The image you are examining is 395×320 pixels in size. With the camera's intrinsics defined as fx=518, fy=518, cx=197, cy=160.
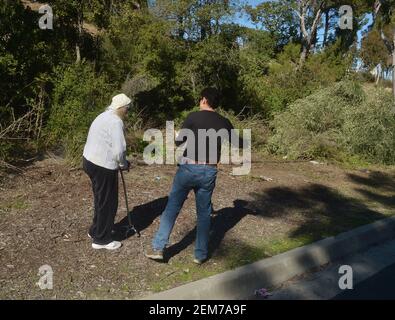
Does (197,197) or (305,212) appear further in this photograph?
(305,212)

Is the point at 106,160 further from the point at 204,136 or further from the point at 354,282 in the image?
the point at 354,282

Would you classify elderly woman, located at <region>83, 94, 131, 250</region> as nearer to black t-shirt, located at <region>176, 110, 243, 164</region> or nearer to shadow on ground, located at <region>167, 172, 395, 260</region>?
black t-shirt, located at <region>176, 110, 243, 164</region>

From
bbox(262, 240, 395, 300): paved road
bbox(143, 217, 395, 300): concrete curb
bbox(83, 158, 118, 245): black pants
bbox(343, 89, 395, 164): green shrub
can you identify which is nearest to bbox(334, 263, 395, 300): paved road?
bbox(262, 240, 395, 300): paved road

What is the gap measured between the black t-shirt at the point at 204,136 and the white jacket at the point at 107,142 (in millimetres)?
610

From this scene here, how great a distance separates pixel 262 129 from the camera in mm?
13773

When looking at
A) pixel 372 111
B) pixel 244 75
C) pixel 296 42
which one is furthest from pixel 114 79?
pixel 296 42

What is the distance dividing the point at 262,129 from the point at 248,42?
3.17 m

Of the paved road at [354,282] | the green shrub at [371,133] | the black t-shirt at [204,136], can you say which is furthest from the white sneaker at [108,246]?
the green shrub at [371,133]

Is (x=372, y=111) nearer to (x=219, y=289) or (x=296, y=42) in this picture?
(x=219, y=289)

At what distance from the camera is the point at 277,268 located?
544 cm

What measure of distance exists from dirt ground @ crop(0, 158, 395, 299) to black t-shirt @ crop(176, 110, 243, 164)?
1156mm

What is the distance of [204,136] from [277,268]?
160 centimetres

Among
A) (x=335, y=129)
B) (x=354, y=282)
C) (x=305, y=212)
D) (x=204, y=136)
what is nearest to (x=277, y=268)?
(x=354, y=282)

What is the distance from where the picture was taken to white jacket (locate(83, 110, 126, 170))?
5.20 metres
